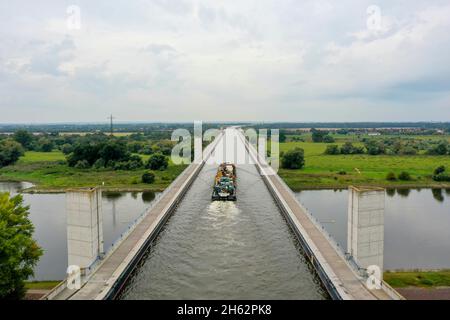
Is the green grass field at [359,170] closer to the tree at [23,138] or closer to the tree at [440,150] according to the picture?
the tree at [440,150]

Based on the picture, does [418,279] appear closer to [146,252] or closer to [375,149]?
[146,252]

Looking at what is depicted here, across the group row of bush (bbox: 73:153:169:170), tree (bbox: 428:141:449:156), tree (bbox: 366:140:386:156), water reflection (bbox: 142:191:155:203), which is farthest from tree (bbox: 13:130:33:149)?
tree (bbox: 428:141:449:156)

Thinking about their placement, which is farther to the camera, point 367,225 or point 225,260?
point 225,260

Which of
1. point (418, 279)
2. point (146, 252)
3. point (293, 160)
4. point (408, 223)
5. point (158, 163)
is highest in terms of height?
point (293, 160)

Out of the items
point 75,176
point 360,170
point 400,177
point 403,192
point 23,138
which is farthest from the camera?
point 23,138

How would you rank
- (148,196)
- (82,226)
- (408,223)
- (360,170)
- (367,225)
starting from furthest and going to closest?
(360,170), (148,196), (408,223), (82,226), (367,225)

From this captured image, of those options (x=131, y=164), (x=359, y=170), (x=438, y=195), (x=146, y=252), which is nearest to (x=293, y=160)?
(x=359, y=170)
